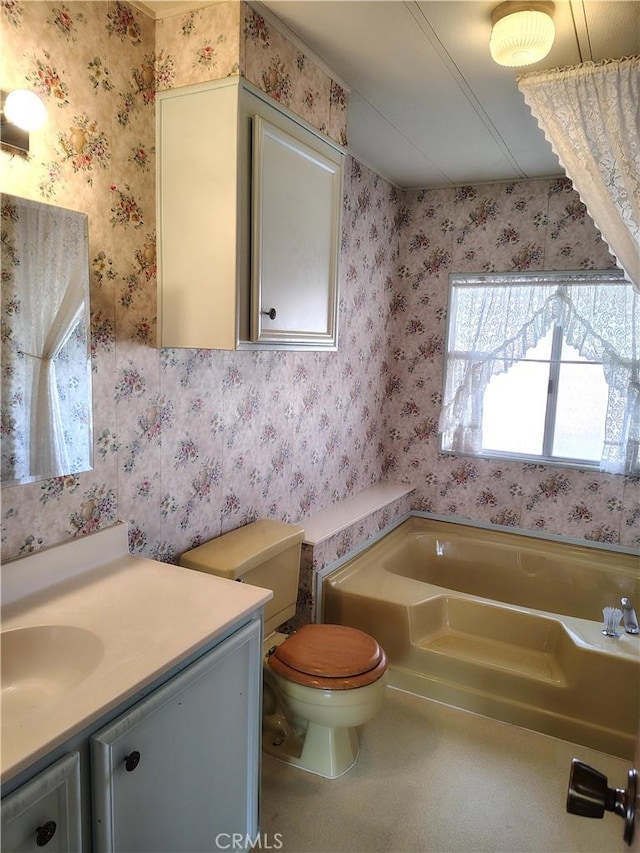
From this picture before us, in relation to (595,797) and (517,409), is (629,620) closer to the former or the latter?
(517,409)

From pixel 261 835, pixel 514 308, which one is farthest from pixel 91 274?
pixel 514 308

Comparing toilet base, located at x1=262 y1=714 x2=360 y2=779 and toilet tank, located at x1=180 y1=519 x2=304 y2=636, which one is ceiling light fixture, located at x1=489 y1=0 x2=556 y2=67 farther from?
toilet base, located at x1=262 y1=714 x2=360 y2=779

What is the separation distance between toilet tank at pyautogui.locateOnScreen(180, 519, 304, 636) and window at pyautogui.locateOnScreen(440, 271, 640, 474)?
1.67 meters

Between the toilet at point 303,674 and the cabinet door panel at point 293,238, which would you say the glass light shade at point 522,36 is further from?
the toilet at point 303,674

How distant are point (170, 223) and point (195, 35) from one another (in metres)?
0.54

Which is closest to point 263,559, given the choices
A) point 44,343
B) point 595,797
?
point 44,343

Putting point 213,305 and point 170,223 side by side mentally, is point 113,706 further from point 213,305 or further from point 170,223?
point 170,223

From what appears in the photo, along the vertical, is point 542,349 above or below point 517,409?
above

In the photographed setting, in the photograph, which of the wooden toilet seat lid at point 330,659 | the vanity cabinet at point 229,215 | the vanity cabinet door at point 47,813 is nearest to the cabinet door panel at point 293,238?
the vanity cabinet at point 229,215

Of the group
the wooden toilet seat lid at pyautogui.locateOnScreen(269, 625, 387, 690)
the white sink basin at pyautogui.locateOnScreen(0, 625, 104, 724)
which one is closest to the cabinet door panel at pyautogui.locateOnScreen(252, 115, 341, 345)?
the white sink basin at pyautogui.locateOnScreen(0, 625, 104, 724)

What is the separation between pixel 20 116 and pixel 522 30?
134 centimetres

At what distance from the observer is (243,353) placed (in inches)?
94.7

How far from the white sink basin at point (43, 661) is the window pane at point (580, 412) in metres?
2.87

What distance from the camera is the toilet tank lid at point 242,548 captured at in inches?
80.5
